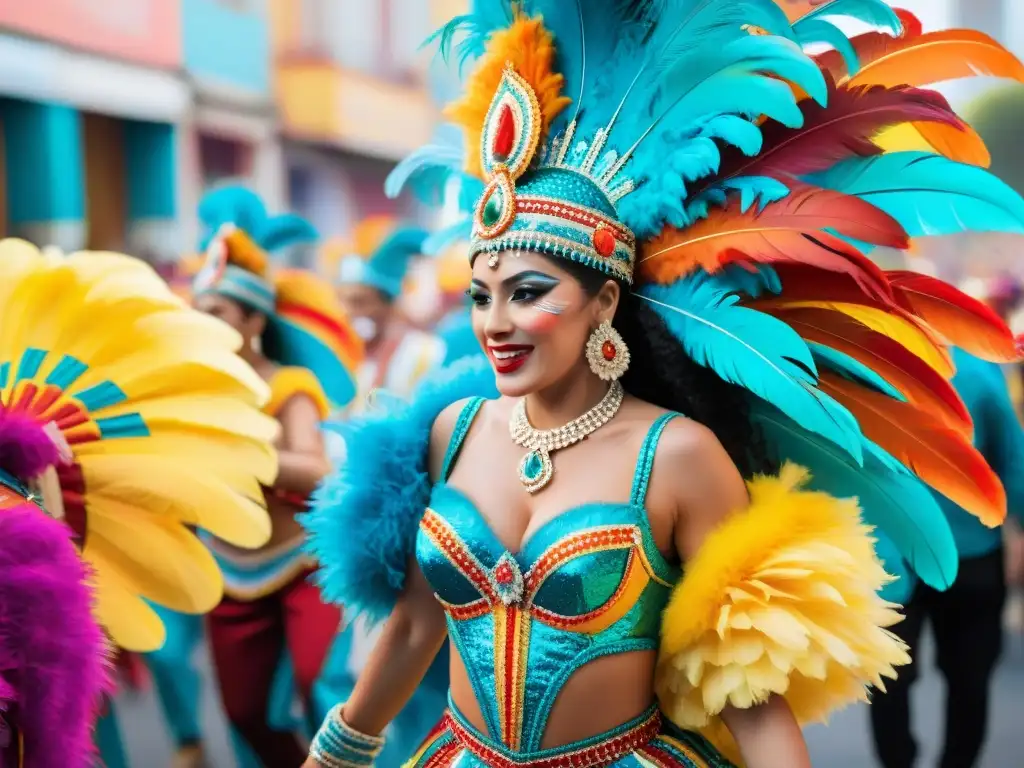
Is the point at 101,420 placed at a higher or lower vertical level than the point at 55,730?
higher

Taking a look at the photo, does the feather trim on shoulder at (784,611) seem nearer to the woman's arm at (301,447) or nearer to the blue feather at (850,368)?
the blue feather at (850,368)

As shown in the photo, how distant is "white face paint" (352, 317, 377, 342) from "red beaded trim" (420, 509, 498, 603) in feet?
12.6

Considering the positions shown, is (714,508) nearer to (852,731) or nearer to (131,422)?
(131,422)

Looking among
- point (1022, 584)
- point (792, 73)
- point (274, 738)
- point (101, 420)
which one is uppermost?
point (792, 73)

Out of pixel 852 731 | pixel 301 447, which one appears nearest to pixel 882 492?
pixel 301 447

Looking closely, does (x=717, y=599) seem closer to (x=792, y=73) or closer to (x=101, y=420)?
(x=792, y=73)

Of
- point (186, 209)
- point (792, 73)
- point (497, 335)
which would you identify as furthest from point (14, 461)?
point (186, 209)

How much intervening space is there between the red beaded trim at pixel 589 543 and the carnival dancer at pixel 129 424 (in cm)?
77

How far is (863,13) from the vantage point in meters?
1.80

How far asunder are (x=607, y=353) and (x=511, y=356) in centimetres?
16

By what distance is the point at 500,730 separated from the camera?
186cm

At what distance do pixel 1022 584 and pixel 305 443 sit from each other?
14.7 feet

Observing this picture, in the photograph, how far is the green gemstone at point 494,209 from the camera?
6.08ft

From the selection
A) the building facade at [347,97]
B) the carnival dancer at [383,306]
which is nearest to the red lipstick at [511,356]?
the carnival dancer at [383,306]
